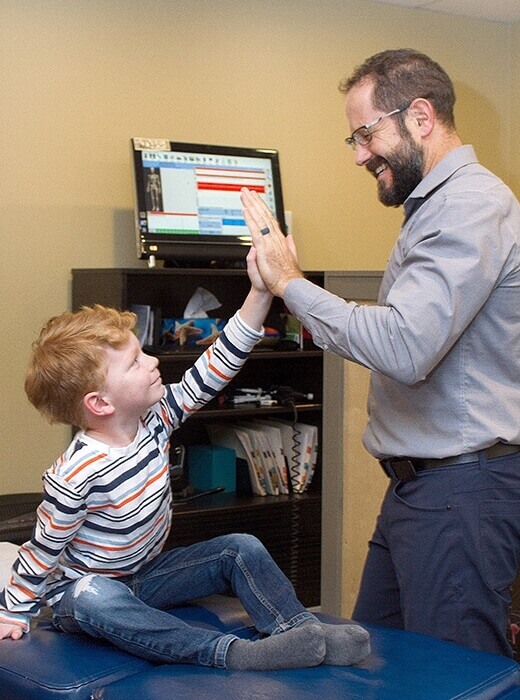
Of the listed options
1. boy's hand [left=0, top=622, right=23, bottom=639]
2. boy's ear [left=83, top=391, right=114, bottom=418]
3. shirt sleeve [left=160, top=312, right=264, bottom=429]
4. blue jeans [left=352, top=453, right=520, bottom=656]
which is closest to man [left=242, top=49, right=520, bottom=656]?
blue jeans [left=352, top=453, right=520, bottom=656]

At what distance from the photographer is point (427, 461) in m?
1.98

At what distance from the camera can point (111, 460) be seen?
1950 mm

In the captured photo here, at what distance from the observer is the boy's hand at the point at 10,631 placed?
6.30 feet

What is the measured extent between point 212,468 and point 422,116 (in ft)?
7.55

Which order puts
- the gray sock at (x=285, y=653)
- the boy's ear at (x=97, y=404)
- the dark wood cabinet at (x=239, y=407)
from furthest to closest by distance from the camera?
the dark wood cabinet at (x=239, y=407) < the boy's ear at (x=97, y=404) < the gray sock at (x=285, y=653)

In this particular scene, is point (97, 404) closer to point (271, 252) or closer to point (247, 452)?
point (271, 252)

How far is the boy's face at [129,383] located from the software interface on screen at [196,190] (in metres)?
1.93

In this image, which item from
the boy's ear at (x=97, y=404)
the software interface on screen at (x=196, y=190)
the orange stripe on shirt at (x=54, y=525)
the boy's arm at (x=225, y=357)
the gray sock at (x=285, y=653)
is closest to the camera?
the gray sock at (x=285, y=653)

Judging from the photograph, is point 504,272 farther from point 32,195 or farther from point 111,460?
point 32,195

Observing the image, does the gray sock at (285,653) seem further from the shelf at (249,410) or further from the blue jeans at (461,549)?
the shelf at (249,410)

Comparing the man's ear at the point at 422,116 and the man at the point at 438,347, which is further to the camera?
the man's ear at the point at 422,116

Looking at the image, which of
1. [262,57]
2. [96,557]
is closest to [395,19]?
[262,57]

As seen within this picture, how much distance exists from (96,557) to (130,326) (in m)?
0.46

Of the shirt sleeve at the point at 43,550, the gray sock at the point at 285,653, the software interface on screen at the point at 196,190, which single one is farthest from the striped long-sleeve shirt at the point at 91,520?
the software interface on screen at the point at 196,190
